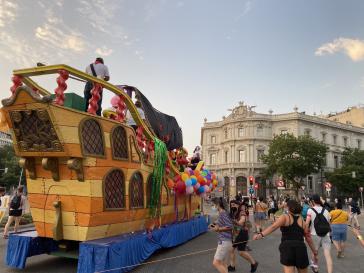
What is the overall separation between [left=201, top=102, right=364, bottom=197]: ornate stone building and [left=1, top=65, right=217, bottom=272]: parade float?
50.8 meters

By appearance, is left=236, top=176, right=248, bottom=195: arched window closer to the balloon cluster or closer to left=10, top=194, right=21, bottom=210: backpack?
the balloon cluster

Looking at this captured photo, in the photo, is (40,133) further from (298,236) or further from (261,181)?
(261,181)

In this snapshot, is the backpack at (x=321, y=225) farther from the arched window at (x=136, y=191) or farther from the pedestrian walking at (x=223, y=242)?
the arched window at (x=136, y=191)

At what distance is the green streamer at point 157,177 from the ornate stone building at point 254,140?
164 feet

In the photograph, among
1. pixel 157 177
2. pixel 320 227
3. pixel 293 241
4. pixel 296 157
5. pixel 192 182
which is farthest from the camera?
pixel 296 157

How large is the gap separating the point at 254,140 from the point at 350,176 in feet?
53.7

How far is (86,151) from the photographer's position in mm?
6539

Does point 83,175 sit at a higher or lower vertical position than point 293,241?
higher

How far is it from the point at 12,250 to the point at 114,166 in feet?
9.83

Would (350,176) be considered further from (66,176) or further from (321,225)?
(66,176)

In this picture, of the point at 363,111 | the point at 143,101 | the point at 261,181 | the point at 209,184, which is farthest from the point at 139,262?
the point at 363,111

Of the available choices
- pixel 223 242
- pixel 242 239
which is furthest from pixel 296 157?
pixel 223 242

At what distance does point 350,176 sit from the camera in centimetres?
4988

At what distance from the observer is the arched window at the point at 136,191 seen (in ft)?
25.8
